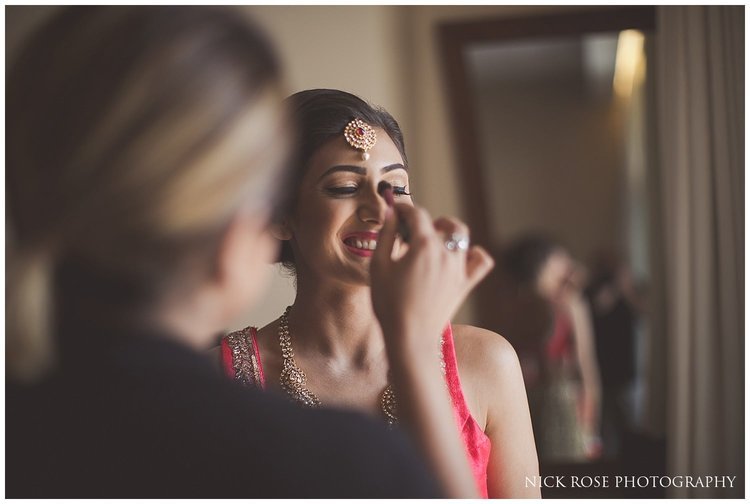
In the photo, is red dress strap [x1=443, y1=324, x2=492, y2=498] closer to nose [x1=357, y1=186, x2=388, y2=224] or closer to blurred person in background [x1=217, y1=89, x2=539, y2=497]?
blurred person in background [x1=217, y1=89, x2=539, y2=497]

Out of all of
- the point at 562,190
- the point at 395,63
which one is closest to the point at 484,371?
the point at 395,63

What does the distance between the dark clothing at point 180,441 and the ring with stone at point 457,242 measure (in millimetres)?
239

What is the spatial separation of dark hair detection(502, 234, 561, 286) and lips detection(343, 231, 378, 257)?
5.39 ft

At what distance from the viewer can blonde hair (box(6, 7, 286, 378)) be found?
0.46 metres

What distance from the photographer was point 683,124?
161 cm

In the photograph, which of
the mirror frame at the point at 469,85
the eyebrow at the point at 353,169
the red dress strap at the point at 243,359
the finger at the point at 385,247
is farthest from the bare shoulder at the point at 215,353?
the mirror frame at the point at 469,85

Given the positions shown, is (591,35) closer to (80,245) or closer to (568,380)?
(568,380)

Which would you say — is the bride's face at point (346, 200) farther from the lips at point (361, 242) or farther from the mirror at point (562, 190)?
the mirror at point (562, 190)

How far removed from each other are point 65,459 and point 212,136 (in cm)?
24

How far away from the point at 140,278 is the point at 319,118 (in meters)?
0.59

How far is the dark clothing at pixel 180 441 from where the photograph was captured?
18.4 inches

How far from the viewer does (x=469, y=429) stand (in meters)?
1.04

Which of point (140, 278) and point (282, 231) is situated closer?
point (140, 278)

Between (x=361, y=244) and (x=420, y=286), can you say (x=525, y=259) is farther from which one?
(x=420, y=286)
